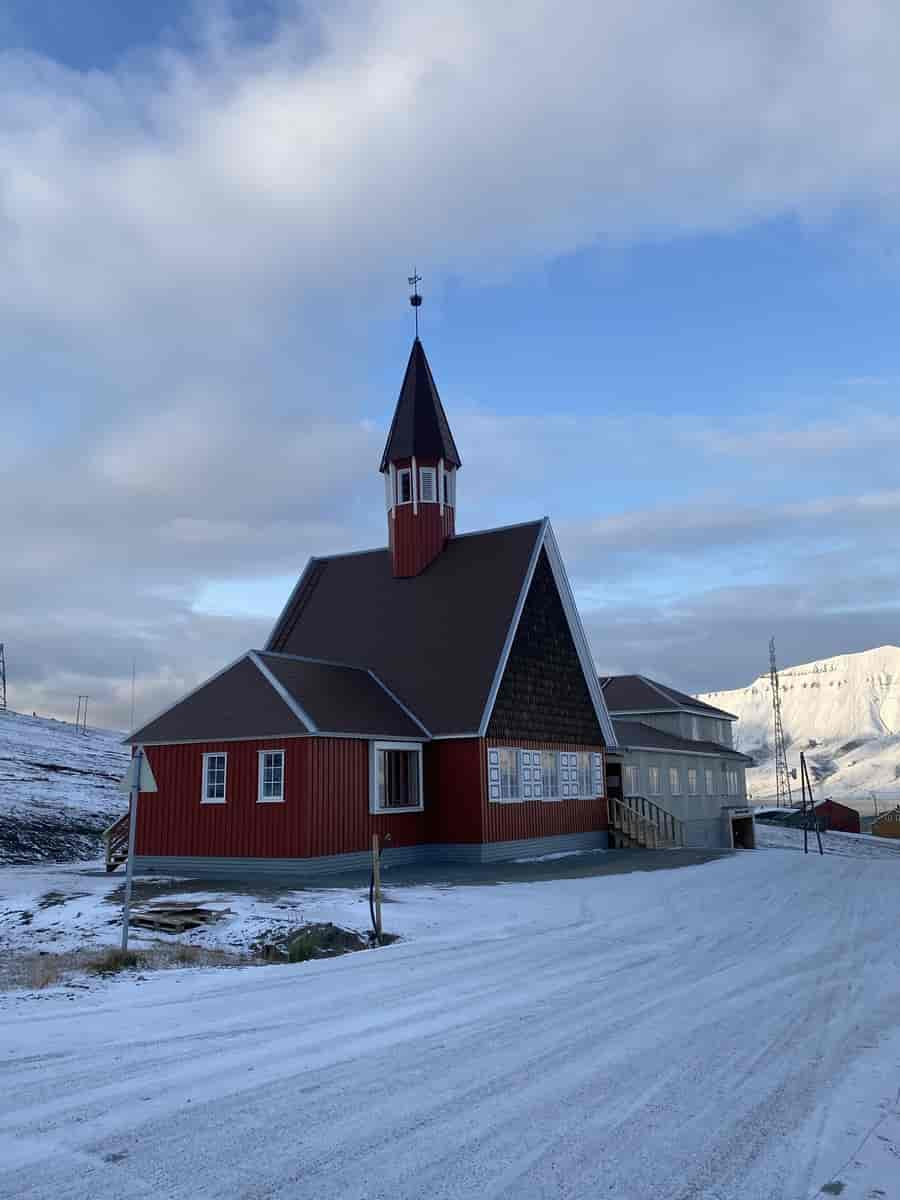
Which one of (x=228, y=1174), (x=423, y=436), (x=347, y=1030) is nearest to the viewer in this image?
(x=228, y=1174)

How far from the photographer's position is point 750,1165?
502 centimetres

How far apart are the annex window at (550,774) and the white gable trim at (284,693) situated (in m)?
8.39

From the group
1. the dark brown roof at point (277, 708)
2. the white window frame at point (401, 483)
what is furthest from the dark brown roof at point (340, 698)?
the white window frame at point (401, 483)

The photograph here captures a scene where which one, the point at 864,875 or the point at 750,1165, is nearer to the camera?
the point at 750,1165

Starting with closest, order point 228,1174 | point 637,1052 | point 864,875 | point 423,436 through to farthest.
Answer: point 228,1174 < point 637,1052 < point 864,875 < point 423,436

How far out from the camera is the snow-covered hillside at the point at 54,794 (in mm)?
29734

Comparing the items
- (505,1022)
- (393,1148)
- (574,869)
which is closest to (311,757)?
(574,869)

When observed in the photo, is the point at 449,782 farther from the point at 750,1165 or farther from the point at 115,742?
the point at 115,742

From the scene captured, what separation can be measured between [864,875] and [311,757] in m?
12.3

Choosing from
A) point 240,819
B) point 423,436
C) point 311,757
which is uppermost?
point 423,436

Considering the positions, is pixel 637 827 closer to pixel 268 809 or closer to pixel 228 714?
pixel 268 809

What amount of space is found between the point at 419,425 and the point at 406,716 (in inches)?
419

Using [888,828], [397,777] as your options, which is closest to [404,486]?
[397,777]

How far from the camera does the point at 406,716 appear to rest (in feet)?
83.4
